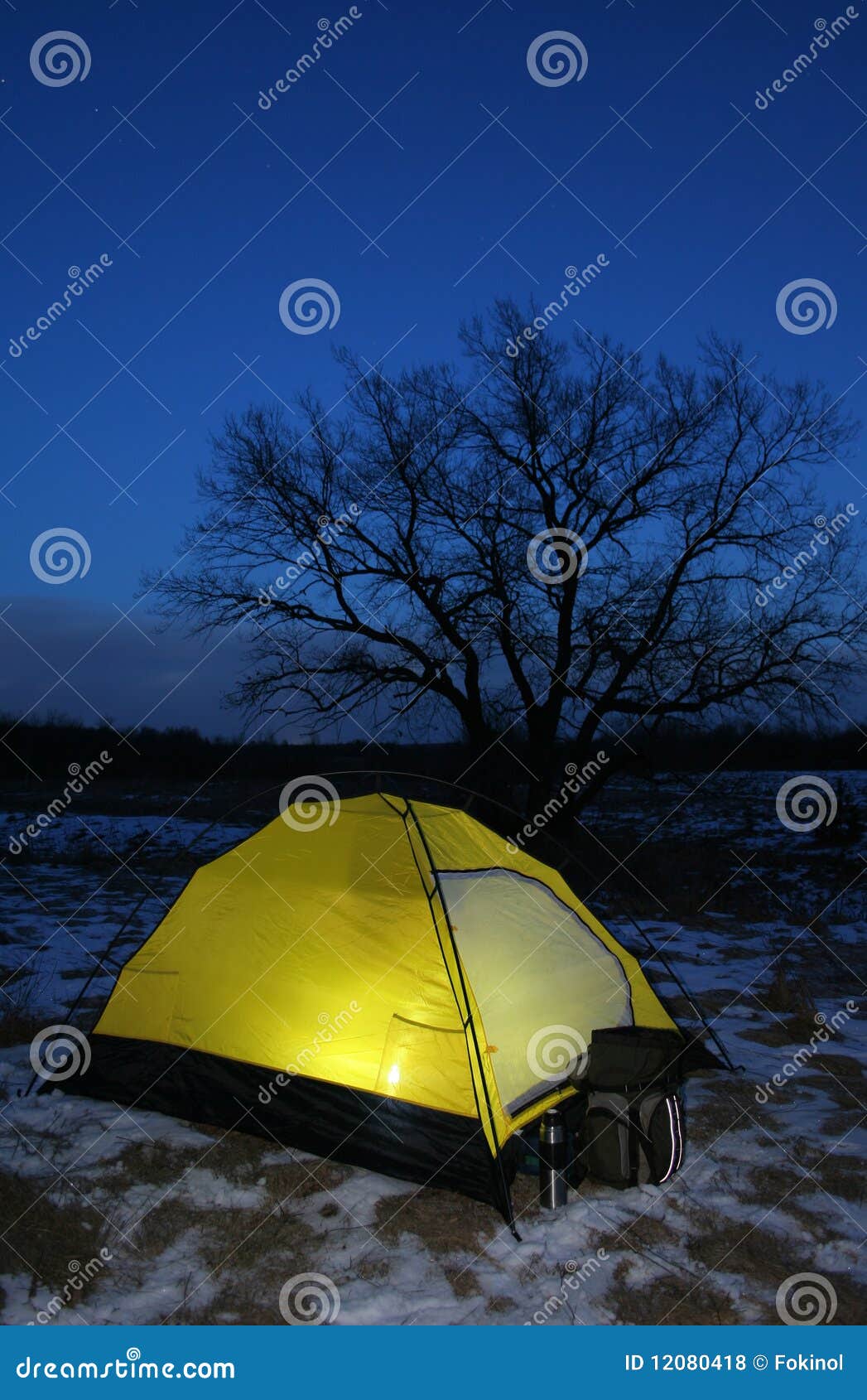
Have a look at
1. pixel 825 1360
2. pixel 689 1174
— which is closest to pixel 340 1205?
pixel 689 1174

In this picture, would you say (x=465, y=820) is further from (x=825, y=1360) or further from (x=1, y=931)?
(x=1, y=931)

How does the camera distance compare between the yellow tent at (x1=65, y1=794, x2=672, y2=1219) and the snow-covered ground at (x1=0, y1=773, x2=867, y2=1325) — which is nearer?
the snow-covered ground at (x1=0, y1=773, x2=867, y2=1325)
